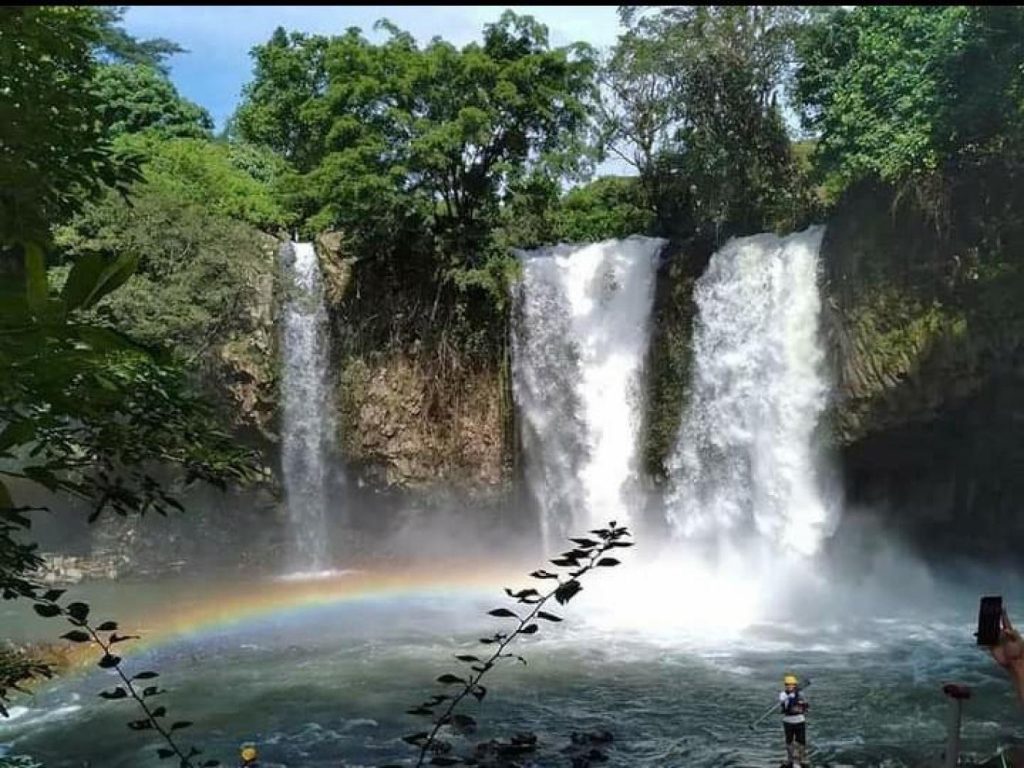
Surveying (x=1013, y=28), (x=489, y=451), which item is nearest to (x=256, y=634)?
(x=489, y=451)

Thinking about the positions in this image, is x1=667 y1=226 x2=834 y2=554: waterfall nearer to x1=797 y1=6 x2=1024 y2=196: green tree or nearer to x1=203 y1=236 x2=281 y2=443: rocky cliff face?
x1=797 y1=6 x2=1024 y2=196: green tree

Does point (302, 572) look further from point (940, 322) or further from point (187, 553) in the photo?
point (940, 322)

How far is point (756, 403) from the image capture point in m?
18.9

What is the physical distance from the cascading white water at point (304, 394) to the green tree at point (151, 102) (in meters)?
13.3

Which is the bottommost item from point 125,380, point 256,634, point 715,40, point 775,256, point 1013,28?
point 256,634

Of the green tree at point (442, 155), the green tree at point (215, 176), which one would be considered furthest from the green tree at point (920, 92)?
the green tree at point (215, 176)

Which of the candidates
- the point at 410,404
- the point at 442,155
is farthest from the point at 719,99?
the point at 410,404

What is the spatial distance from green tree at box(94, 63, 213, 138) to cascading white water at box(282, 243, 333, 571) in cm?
1333

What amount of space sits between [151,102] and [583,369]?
20.9 m

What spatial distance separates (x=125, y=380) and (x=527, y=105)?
18.3 metres

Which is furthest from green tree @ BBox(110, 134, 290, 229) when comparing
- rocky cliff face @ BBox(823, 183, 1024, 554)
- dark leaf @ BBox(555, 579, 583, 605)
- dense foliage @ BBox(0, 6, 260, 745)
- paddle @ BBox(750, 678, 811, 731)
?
dark leaf @ BBox(555, 579, 583, 605)

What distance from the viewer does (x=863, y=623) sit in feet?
54.5

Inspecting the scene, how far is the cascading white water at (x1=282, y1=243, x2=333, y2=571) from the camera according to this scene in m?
21.5

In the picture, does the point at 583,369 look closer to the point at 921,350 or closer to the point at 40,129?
the point at 921,350
